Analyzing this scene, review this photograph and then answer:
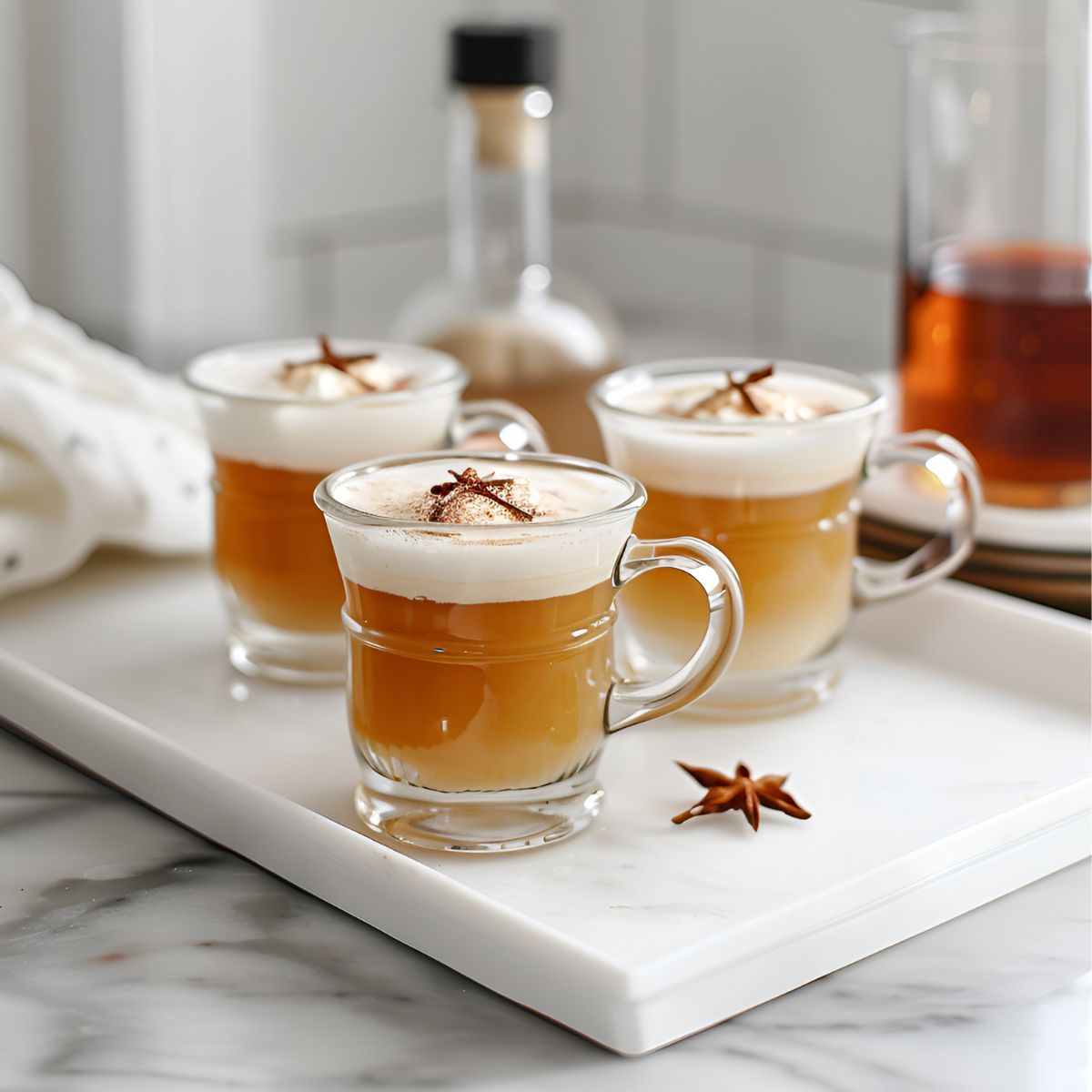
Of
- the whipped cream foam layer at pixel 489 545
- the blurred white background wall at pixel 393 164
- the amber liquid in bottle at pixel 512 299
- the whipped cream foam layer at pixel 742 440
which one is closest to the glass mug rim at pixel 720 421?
the whipped cream foam layer at pixel 742 440

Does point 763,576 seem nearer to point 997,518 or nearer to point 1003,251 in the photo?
point 997,518

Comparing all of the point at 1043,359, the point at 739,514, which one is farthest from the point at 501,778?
the point at 1043,359

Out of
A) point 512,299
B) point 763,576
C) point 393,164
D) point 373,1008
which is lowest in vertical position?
point 373,1008

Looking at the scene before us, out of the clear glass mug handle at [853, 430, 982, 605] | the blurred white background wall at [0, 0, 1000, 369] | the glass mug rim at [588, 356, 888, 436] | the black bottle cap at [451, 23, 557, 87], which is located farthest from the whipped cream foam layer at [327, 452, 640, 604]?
the blurred white background wall at [0, 0, 1000, 369]

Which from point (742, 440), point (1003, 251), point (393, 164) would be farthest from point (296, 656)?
point (393, 164)

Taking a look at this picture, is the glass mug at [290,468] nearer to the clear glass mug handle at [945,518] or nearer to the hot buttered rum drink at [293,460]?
the hot buttered rum drink at [293,460]

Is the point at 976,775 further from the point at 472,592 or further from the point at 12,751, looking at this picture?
the point at 12,751
